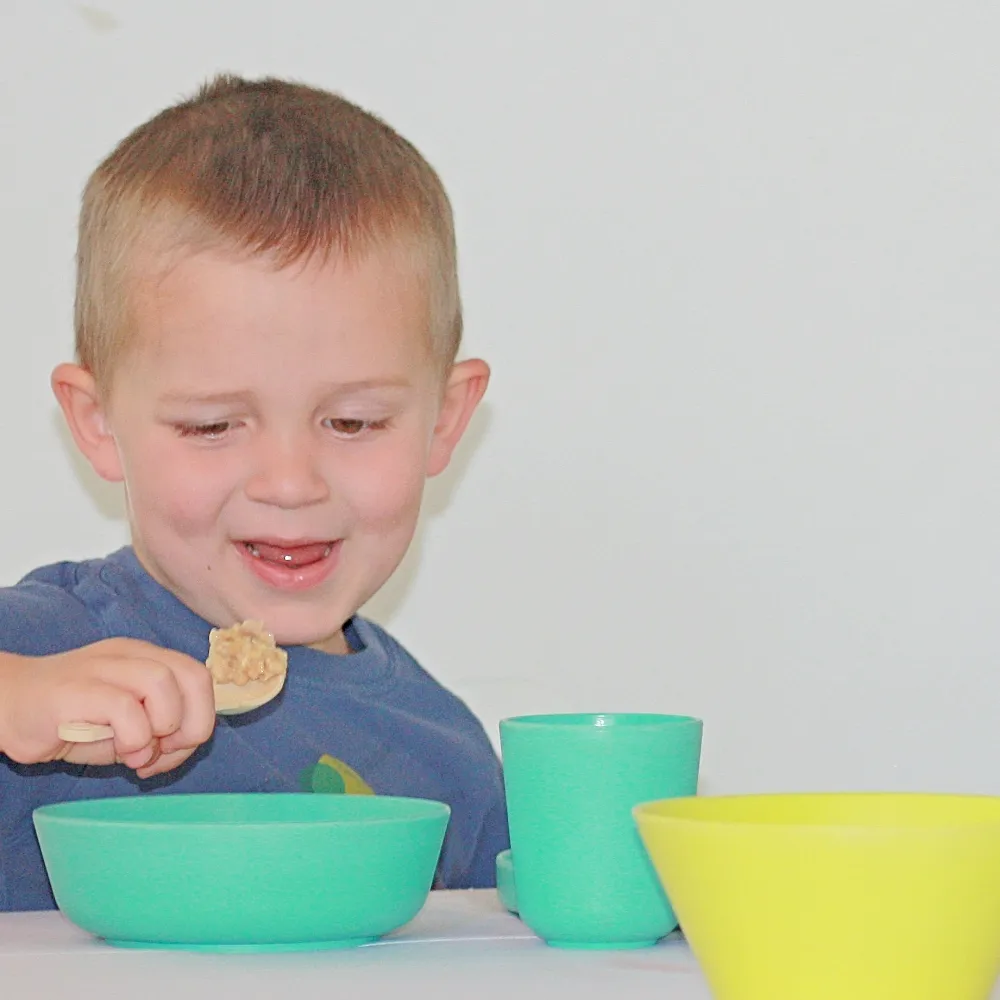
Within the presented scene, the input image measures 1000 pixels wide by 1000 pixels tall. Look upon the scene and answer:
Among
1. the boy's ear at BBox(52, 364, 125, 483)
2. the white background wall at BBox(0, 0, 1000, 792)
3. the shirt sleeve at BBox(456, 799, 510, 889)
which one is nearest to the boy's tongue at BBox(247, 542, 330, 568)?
the boy's ear at BBox(52, 364, 125, 483)

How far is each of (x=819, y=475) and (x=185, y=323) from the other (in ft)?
2.46

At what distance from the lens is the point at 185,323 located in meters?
1.00

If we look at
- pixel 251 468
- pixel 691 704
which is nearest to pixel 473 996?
pixel 251 468

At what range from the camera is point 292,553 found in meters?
1.08

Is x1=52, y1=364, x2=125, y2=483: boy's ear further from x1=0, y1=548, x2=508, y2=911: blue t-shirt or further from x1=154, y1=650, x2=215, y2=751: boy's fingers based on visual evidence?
x1=154, y1=650, x2=215, y2=751: boy's fingers

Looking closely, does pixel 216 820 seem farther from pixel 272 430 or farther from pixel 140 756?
pixel 272 430

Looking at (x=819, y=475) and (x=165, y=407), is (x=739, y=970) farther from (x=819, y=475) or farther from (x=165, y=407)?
(x=819, y=475)

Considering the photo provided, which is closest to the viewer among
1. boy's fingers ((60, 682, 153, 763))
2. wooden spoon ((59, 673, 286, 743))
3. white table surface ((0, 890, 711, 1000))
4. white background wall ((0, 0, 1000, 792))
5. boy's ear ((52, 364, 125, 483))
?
white table surface ((0, 890, 711, 1000))

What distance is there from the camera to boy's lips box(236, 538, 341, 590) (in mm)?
1075

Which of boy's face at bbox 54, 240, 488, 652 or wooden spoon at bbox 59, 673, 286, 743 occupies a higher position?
boy's face at bbox 54, 240, 488, 652

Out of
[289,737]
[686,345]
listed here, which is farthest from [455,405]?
[686,345]

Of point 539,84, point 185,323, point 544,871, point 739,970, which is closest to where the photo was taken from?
point 739,970

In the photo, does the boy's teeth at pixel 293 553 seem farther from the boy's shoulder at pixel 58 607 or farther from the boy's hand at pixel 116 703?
the boy's hand at pixel 116 703

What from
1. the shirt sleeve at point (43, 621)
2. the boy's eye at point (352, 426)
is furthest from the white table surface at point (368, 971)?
the boy's eye at point (352, 426)
